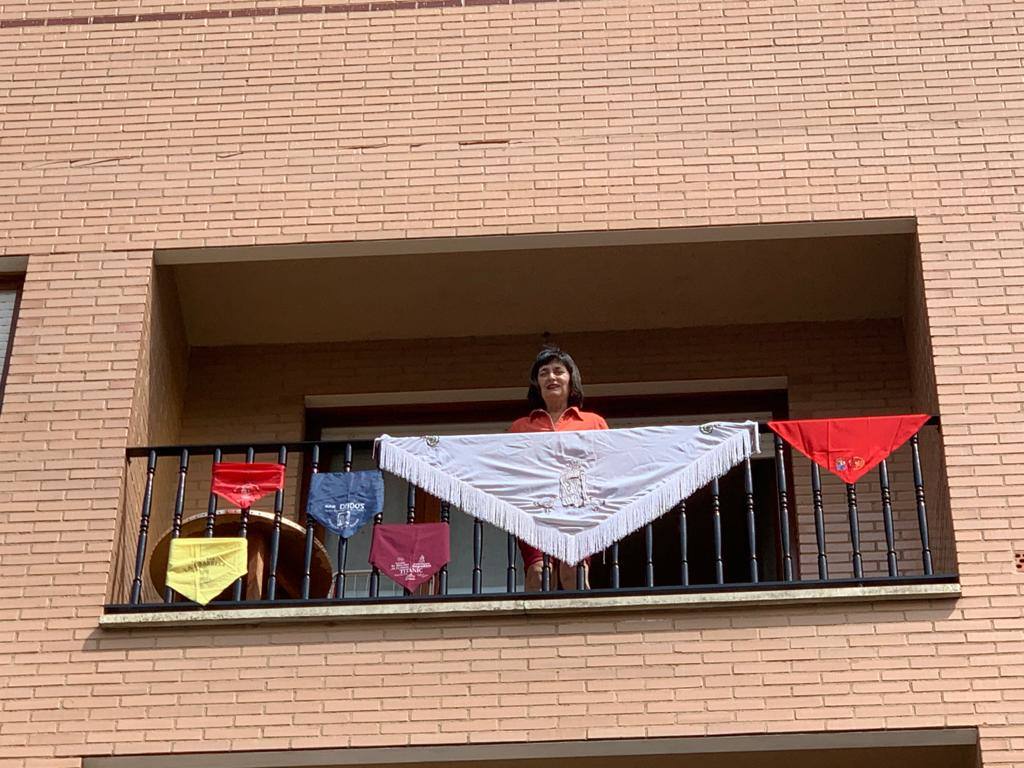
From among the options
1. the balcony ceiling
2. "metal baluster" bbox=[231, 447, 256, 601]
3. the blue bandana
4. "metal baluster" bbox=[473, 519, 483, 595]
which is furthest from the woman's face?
"metal baluster" bbox=[231, 447, 256, 601]

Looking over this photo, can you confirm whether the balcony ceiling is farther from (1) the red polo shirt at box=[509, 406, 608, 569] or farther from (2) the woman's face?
(1) the red polo shirt at box=[509, 406, 608, 569]

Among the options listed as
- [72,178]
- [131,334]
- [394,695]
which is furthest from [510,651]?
[72,178]

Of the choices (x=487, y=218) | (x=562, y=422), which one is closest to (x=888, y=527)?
(x=562, y=422)

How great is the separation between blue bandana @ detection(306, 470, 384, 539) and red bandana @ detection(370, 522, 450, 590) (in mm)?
189

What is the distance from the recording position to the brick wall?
31.6ft

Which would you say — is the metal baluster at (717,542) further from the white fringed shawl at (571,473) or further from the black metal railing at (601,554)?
the white fringed shawl at (571,473)

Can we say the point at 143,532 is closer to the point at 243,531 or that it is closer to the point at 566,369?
the point at 243,531

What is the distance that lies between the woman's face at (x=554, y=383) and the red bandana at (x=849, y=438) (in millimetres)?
1267

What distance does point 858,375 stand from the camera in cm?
1223

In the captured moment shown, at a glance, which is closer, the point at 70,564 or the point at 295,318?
the point at 70,564

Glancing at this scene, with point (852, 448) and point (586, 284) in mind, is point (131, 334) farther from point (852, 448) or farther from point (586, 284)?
point (852, 448)

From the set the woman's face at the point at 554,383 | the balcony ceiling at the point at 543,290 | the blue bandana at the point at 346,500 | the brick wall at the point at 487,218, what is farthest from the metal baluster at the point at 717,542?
the balcony ceiling at the point at 543,290

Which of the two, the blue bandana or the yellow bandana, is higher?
the blue bandana

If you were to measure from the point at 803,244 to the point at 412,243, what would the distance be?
2.53 m
